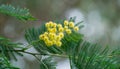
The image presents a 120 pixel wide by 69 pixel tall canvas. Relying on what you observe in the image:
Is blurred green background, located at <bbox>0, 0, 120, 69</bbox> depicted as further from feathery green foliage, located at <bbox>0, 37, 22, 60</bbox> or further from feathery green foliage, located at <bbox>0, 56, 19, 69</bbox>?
feathery green foliage, located at <bbox>0, 56, 19, 69</bbox>

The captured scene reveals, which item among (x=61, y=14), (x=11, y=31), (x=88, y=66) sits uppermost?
(x=61, y=14)

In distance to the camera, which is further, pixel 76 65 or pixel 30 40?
pixel 30 40

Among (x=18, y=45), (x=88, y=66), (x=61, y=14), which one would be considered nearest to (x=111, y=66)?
(x=88, y=66)

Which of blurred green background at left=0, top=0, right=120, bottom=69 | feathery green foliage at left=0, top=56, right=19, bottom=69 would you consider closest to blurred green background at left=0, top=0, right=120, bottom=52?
blurred green background at left=0, top=0, right=120, bottom=69

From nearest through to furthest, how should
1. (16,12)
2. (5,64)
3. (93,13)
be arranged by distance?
(5,64) → (16,12) → (93,13)

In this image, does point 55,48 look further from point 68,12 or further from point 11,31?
point 68,12

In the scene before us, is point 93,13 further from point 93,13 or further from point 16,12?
point 16,12

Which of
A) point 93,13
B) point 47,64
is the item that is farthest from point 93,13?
point 47,64

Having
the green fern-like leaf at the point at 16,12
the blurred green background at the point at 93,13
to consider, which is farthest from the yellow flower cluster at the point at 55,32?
the blurred green background at the point at 93,13
